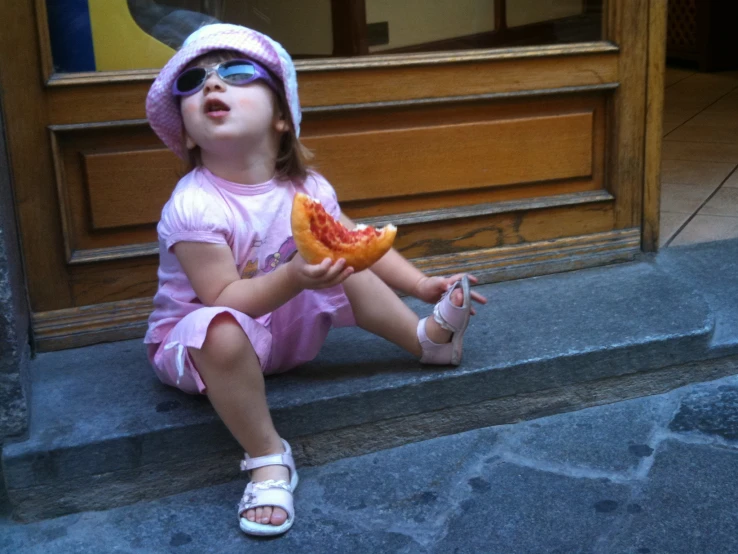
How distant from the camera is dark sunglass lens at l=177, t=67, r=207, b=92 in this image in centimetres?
218

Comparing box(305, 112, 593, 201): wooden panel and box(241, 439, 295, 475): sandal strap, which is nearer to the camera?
box(241, 439, 295, 475): sandal strap

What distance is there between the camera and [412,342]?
8.23ft

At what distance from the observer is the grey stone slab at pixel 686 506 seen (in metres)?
2.01

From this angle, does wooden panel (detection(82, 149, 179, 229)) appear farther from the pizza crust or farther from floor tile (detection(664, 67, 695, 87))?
floor tile (detection(664, 67, 695, 87))

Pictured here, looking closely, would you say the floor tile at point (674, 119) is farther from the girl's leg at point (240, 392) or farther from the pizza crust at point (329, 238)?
the girl's leg at point (240, 392)

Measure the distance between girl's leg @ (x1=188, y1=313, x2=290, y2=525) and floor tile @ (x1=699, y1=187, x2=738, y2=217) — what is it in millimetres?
2508

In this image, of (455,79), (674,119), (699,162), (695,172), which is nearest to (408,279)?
(455,79)


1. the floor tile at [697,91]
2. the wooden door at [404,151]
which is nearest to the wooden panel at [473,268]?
the wooden door at [404,151]

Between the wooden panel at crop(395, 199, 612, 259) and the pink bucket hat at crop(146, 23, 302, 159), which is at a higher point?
the pink bucket hat at crop(146, 23, 302, 159)

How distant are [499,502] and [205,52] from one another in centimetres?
126

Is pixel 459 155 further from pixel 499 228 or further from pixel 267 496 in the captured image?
pixel 267 496

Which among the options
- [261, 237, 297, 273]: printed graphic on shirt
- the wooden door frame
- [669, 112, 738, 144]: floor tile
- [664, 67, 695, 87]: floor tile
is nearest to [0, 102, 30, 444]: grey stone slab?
[261, 237, 297, 273]: printed graphic on shirt

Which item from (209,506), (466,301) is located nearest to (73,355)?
(209,506)

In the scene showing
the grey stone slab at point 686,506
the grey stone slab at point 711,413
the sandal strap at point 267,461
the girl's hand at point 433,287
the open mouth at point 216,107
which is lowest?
the grey stone slab at point 711,413
